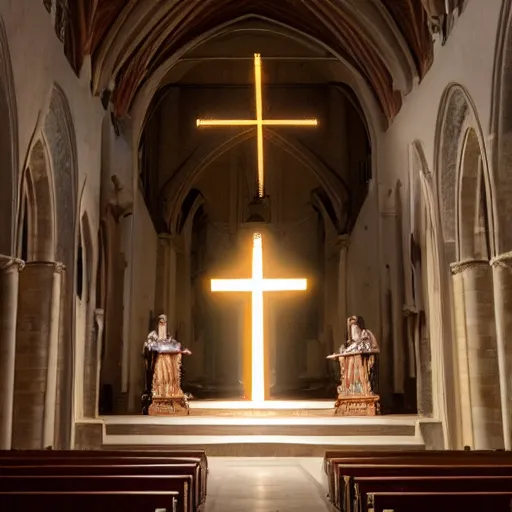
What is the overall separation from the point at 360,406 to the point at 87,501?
28.9ft

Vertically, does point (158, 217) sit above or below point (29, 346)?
above

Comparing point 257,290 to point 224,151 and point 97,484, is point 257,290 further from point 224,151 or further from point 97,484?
point 97,484

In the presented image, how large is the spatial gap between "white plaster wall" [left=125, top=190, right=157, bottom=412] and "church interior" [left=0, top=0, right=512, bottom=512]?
0.26ft

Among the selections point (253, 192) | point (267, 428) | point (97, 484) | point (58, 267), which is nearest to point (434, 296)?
point (267, 428)

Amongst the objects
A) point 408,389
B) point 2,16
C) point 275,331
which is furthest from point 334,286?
point 2,16

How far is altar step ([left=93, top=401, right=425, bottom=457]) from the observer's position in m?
9.02

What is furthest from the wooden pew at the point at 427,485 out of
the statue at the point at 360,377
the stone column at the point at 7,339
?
the statue at the point at 360,377

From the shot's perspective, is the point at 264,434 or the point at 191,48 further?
the point at 191,48

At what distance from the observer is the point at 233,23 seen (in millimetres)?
14633

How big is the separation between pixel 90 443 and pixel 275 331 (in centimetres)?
927

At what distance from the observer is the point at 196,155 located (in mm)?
17656

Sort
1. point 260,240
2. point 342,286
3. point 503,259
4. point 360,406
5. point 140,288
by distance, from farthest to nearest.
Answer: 1. point 342,286
2. point 140,288
3. point 260,240
4. point 360,406
5. point 503,259

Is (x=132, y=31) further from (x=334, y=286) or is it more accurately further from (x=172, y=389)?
(x=334, y=286)

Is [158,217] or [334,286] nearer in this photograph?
[158,217]
